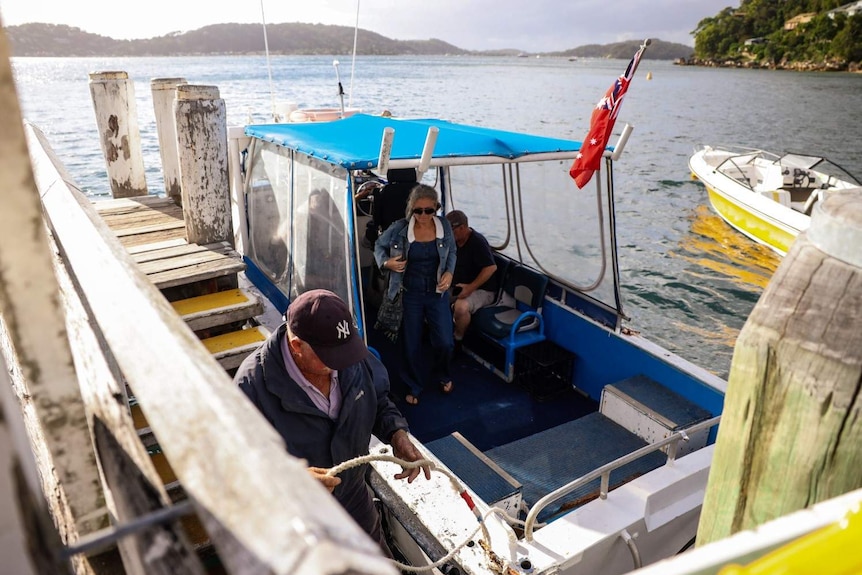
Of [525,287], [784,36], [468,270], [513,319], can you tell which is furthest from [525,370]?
[784,36]

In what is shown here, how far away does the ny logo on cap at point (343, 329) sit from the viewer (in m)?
2.53

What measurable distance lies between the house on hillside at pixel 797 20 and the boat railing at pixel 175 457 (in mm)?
99165

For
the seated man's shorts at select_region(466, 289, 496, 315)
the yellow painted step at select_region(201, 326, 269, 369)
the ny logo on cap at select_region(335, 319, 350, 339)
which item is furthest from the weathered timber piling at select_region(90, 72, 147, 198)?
the ny logo on cap at select_region(335, 319, 350, 339)

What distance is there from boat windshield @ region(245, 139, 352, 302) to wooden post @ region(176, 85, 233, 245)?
603mm

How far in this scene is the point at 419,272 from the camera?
16.4ft

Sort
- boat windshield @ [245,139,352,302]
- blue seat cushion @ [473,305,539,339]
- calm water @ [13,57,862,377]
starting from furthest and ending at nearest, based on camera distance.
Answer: calm water @ [13,57,862,377]
blue seat cushion @ [473,305,539,339]
boat windshield @ [245,139,352,302]

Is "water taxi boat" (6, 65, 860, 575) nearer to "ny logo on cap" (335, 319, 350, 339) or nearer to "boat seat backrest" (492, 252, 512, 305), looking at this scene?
"boat seat backrest" (492, 252, 512, 305)

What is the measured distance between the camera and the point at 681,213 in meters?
17.2

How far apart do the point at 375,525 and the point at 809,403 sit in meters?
2.42

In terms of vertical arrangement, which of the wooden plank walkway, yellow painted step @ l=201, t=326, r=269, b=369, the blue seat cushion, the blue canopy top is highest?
the blue canopy top

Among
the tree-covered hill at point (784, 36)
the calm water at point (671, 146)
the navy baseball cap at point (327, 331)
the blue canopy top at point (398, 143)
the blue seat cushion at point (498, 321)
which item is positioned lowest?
the calm water at point (671, 146)

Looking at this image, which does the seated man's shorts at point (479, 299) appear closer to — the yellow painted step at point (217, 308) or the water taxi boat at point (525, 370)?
the water taxi boat at point (525, 370)

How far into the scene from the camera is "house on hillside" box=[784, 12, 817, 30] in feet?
263

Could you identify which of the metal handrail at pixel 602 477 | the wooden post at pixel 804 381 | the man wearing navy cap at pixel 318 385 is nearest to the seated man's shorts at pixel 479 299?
the metal handrail at pixel 602 477
